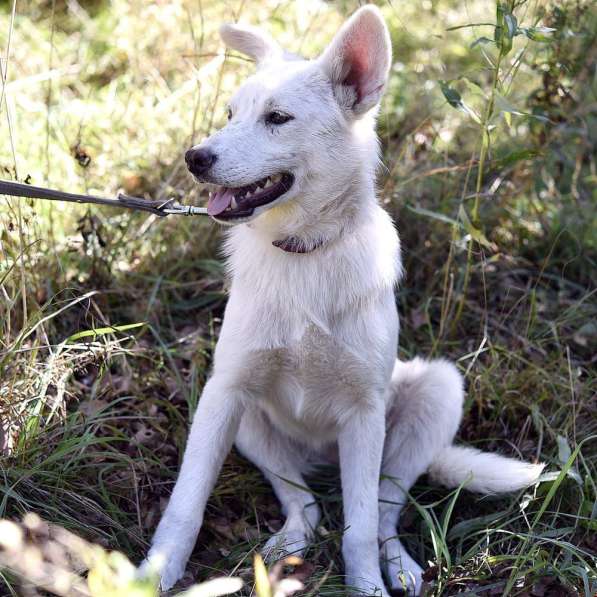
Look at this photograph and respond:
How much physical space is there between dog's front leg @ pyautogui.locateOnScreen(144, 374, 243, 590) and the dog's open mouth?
607 mm

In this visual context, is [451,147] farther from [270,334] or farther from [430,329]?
[270,334]

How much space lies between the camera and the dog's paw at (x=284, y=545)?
2678mm

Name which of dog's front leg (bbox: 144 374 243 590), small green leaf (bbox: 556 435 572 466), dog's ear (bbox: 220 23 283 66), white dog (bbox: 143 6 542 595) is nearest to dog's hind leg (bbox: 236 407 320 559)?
white dog (bbox: 143 6 542 595)

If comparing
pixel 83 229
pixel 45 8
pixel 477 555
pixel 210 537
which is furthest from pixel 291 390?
pixel 45 8

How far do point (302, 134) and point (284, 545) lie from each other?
140 cm

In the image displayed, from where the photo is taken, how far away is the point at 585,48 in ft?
14.5

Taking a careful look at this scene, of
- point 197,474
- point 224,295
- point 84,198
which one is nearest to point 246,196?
point 84,198

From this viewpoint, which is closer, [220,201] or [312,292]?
[220,201]

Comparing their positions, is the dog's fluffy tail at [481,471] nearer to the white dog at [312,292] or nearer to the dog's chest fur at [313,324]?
the white dog at [312,292]

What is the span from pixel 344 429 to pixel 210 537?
0.64m

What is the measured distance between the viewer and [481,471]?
3.00 m

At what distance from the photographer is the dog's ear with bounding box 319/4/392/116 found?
2.60 m

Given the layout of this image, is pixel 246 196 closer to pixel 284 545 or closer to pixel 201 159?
pixel 201 159

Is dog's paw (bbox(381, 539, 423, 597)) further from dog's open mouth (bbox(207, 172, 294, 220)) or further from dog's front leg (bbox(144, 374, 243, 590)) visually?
dog's open mouth (bbox(207, 172, 294, 220))
